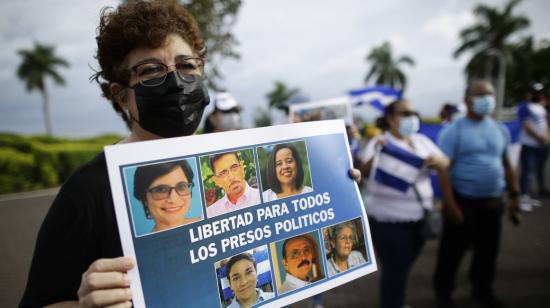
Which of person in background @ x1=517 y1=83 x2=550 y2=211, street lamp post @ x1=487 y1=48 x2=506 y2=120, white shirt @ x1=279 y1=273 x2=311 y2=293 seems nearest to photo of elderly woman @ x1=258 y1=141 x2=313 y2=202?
white shirt @ x1=279 y1=273 x2=311 y2=293

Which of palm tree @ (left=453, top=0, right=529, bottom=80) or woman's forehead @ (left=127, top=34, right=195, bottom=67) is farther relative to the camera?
palm tree @ (left=453, top=0, right=529, bottom=80)

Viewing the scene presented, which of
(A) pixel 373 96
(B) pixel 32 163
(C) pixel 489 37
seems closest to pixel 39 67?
(B) pixel 32 163

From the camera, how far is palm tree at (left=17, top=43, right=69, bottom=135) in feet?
120

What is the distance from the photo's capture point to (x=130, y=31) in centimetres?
104

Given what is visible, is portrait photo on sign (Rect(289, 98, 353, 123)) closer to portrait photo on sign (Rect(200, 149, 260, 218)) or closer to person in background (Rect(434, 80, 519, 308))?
person in background (Rect(434, 80, 519, 308))

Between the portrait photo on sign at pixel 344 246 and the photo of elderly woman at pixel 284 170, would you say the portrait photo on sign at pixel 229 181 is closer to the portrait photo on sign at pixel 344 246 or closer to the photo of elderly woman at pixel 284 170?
the photo of elderly woman at pixel 284 170

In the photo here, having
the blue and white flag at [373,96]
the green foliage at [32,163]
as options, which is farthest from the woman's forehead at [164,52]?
the green foliage at [32,163]

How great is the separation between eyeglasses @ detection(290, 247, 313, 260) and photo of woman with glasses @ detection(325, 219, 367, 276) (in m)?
0.07

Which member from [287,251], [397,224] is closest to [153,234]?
[287,251]

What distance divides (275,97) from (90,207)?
48.0 metres

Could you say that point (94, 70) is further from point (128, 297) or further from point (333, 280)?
point (333, 280)

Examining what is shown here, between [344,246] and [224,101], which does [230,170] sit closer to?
[344,246]

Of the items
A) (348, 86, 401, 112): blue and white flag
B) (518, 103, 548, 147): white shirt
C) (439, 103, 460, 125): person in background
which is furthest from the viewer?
(348, 86, 401, 112): blue and white flag

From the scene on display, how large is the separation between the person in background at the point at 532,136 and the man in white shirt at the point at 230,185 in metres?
6.39
